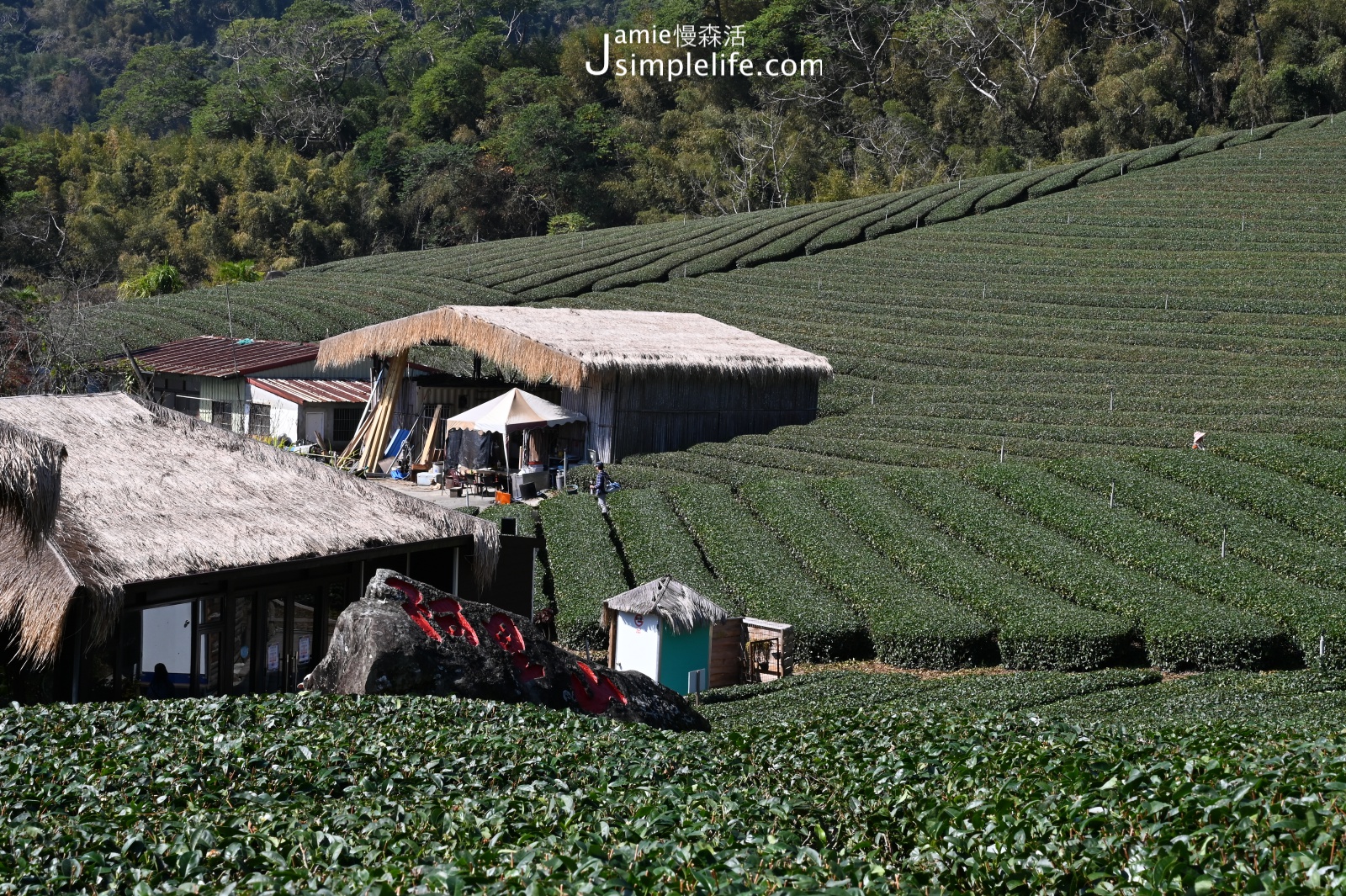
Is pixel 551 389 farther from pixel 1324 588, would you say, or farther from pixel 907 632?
pixel 1324 588

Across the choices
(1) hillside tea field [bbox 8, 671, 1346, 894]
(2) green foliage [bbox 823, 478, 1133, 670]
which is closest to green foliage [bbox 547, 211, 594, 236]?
(2) green foliage [bbox 823, 478, 1133, 670]

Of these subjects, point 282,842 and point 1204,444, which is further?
point 1204,444

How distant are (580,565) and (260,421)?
16.2 metres

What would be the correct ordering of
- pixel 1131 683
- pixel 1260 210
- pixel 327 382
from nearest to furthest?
1. pixel 1131 683
2. pixel 327 382
3. pixel 1260 210

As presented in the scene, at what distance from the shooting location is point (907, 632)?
53.9ft

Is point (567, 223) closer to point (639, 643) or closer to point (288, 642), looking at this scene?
point (639, 643)

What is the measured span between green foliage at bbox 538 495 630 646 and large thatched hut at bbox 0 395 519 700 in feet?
9.62

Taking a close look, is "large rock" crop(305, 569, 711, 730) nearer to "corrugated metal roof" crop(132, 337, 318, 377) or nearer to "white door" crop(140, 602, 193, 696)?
"white door" crop(140, 602, 193, 696)

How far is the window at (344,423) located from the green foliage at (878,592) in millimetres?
13897

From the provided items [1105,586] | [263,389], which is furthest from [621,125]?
[1105,586]

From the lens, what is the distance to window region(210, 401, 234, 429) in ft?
111

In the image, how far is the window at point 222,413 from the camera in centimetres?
3397

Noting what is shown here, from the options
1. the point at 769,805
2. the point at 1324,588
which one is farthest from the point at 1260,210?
the point at 769,805

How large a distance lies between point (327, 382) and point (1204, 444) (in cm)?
2211
